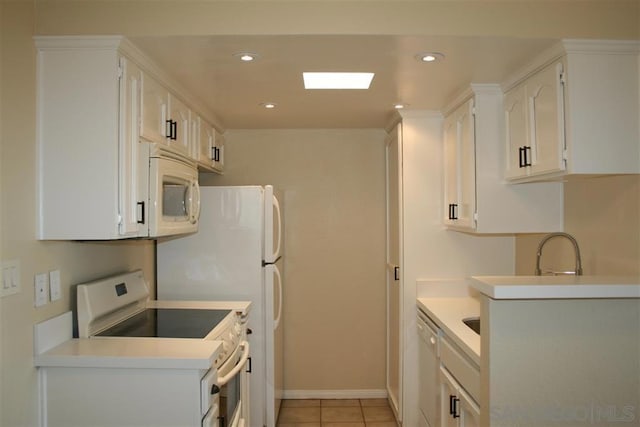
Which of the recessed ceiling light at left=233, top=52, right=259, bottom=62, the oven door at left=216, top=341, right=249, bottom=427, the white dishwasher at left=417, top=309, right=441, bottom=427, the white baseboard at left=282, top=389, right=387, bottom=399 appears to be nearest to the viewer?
the recessed ceiling light at left=233, top=52, right=259, bottom=62

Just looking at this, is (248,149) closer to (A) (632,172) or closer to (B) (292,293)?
(B) (292,293)

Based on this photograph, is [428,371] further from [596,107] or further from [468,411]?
[596,107]

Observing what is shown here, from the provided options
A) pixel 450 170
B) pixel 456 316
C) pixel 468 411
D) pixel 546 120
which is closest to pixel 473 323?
pixel 456 316

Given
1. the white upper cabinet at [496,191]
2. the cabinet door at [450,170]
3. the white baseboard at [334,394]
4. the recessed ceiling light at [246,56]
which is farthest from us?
the white baseboard at [334,394]

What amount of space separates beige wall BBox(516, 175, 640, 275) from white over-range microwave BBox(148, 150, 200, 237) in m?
2.01

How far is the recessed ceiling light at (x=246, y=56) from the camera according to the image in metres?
1.96

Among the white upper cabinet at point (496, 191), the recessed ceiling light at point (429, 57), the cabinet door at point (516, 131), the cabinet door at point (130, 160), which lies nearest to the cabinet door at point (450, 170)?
the white upper cabinet at point (496, 191)

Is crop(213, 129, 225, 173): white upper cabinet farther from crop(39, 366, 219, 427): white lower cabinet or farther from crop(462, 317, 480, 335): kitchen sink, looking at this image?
crop(462, 317, 480, 335): kitchen sink

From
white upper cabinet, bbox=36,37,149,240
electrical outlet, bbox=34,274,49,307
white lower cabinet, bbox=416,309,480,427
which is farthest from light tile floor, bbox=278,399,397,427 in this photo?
white upper cabinet, bbox=36,37,149,240

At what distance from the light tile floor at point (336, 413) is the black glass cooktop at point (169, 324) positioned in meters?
1.35

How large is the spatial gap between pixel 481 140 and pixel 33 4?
218 centimetres

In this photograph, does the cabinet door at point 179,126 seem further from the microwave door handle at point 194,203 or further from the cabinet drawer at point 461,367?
the cabinet drawer at point 461,367

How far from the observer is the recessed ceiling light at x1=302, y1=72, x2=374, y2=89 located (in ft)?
7.80

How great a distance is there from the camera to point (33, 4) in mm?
1780
